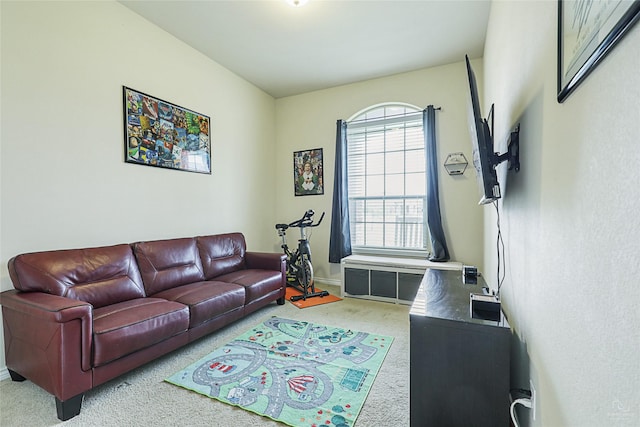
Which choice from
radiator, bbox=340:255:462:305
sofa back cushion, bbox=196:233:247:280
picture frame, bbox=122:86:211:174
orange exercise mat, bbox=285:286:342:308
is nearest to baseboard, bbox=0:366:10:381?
sofa back cushion, bbox=196:233:247:280

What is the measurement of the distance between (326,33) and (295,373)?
11.0ft

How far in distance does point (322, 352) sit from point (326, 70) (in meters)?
3.57

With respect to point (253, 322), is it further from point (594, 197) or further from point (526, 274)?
point (594, 197)

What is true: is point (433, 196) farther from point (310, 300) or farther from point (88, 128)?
point (88, 128)

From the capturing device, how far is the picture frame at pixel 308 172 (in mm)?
4684

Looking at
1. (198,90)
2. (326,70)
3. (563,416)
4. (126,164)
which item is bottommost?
(563,416)

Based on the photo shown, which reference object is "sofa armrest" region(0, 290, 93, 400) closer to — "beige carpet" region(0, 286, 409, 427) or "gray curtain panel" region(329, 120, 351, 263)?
"beige carpet" region(0, 286, 409, 427)

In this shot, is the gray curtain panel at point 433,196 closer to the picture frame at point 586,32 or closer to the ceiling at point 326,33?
the ceiling at point 326,33

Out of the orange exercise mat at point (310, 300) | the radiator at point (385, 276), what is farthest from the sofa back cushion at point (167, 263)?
the radiator at point (385, 276)

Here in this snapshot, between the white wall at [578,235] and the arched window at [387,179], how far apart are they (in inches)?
103

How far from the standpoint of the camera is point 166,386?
1.91 metres

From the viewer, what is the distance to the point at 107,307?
7.07 ft

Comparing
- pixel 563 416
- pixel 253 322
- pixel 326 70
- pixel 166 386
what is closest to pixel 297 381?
pixel 166 386

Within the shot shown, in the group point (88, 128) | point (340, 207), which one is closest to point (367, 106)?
point (340, 207)
